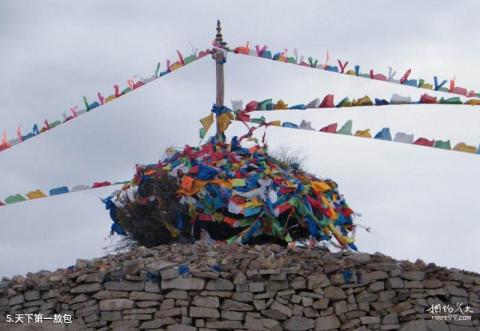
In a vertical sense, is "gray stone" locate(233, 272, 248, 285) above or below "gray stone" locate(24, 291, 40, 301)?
below

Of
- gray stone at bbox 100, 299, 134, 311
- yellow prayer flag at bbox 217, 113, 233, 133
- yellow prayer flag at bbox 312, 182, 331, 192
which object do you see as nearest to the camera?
gray stone at bbox 100, 299, 134, 311

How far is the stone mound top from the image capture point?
12.4 meters

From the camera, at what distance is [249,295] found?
12523mm

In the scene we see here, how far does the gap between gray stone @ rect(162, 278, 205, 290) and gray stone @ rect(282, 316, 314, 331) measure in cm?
118

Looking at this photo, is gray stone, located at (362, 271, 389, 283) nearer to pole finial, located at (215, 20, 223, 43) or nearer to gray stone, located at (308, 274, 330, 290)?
gray stone, located at (308, 274, 330, 290)

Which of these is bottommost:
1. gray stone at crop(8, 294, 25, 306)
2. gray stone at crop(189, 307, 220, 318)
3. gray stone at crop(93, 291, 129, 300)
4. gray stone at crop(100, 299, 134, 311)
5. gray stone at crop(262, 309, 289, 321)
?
gray stone at crop(262, 309, 289, 321)

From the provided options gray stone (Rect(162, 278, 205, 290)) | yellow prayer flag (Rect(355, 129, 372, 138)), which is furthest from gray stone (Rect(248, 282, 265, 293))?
yellow prayer flag (Rect(355, 129, 372, 138))

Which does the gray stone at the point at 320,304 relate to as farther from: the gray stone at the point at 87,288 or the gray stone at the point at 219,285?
the gray stone at the point at 87,288

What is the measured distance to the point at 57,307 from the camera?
12.8 m

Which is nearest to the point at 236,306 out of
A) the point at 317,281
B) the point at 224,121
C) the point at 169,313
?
the point at 169,313

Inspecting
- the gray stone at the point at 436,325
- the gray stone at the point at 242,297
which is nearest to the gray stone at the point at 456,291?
the gray stone at the point at 436,325

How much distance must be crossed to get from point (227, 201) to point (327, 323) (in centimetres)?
292

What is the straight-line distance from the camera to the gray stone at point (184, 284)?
12500mm

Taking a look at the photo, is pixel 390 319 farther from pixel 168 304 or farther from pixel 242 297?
pixel 168 304
